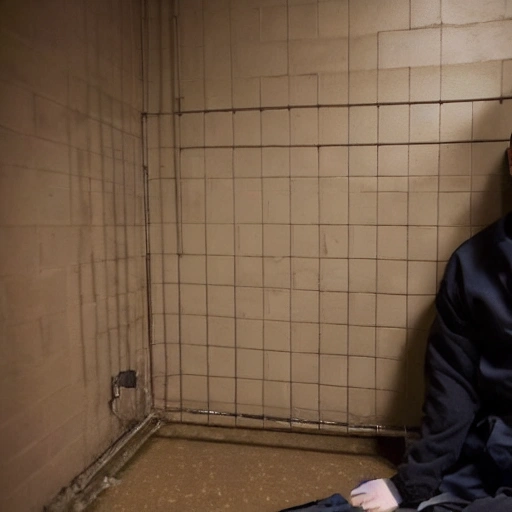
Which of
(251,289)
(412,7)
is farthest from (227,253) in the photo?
(412,7)

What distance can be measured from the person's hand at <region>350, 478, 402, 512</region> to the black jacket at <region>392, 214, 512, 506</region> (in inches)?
0.9

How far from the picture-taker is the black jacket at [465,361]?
1305 millimetres

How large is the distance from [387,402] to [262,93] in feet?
4.35

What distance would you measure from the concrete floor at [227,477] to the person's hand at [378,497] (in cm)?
26

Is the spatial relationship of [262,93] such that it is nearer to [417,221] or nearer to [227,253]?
[227,253]

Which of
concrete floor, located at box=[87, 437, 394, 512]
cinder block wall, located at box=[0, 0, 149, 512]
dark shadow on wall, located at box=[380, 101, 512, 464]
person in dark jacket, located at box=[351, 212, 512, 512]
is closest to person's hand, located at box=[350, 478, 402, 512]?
person in dark jacket, located at box=[351, 212, 512, 512]

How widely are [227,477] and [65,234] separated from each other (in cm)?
100

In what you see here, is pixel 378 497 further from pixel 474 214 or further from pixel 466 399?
pixel 474 214

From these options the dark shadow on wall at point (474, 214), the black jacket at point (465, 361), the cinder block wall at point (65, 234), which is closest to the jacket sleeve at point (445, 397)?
the black jacket at point (465, 361)

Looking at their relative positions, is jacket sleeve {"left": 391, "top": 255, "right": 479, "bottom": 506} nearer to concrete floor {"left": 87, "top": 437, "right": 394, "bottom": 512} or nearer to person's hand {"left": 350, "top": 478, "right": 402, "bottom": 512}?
person's hand {"left": 350, "top": 478, "right": 402, "bottom": 512}

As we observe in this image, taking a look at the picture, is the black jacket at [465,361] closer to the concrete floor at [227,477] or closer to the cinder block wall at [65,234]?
the concrete floor at [227,477]

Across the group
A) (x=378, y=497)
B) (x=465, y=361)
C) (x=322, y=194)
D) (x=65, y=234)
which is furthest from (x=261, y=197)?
(x=378, y=497)

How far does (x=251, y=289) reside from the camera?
1.97 meters

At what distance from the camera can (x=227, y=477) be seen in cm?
168
